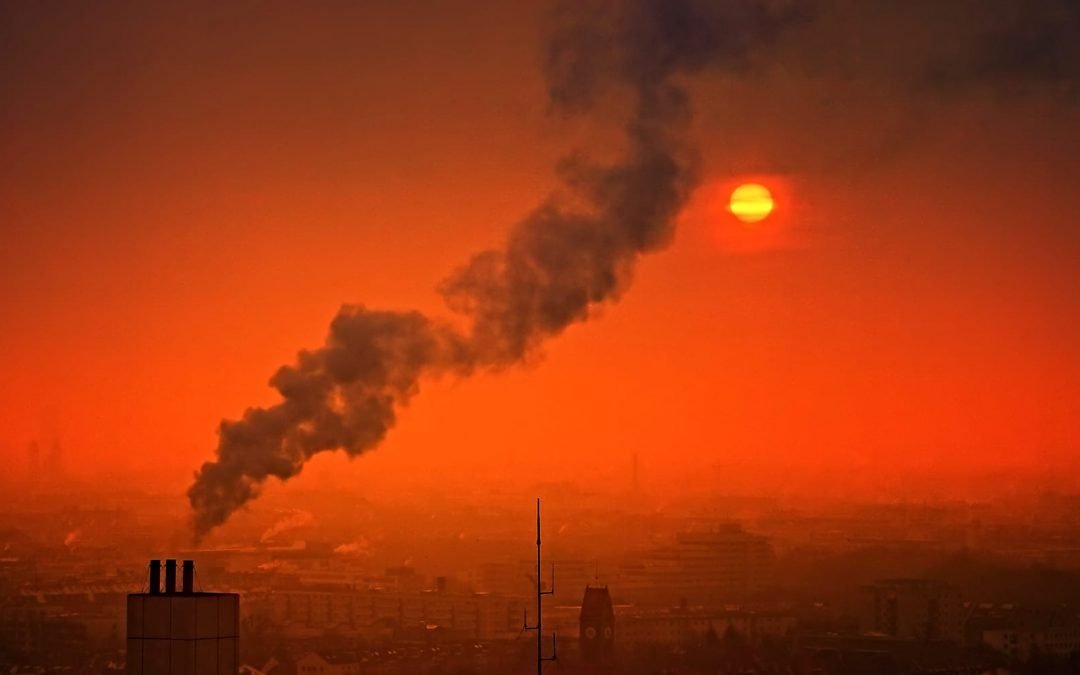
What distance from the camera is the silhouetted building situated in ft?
117

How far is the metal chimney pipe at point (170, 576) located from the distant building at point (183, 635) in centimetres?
85

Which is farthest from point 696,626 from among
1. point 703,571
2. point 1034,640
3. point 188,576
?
point 188,576

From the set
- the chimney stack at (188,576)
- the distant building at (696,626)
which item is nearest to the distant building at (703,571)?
the distant building at (696,626)

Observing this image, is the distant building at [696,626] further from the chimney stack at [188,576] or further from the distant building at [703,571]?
the chimney stack at [188,576]

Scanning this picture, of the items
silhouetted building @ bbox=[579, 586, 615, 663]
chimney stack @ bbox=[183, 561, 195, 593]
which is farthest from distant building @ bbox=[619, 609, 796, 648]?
A: chimney stack @ bbox=[183, 561, 195, 593]

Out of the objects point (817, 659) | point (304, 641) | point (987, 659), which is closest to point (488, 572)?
point (304, 641)

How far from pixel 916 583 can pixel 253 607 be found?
1453cm

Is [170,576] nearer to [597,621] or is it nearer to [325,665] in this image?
[325,665]

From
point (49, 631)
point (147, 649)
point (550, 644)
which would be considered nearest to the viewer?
point (147, 649)

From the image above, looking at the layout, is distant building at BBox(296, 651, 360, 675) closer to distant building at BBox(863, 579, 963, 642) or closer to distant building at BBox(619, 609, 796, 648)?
distant building at BBox(619, 609, 796, 648)

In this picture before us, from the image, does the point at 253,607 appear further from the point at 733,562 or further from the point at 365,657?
the point at 733,562

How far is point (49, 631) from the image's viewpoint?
33.9m

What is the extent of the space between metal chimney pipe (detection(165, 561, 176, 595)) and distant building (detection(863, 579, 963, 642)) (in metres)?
17.1

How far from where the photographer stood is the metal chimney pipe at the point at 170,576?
86.1ft
